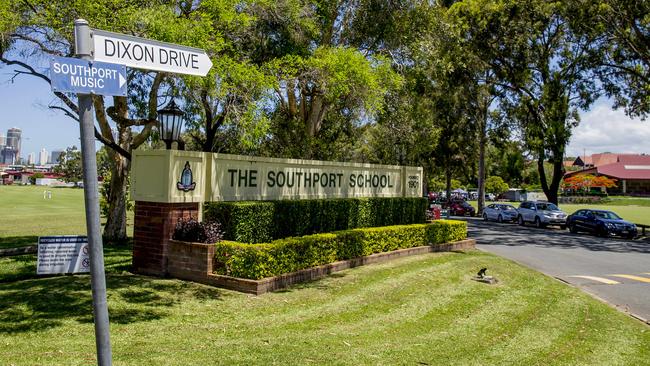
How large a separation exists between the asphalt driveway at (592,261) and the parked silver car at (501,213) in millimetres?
10584

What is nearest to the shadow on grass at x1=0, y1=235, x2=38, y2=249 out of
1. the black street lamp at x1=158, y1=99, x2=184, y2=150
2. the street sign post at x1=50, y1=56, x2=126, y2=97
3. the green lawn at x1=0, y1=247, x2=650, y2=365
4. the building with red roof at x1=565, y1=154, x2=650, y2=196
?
the green lawn at x1=0, y1=247, x2=650, y2=365

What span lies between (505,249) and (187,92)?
13.7m

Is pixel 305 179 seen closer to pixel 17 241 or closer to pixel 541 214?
pixel 17 241

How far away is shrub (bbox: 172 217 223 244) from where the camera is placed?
33.7ft

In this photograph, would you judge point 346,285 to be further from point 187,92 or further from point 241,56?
point 241,56

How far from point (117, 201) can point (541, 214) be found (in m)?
26.4

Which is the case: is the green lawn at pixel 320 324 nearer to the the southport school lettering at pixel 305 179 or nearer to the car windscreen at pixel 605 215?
the the southport school lettering at pixel 305 179

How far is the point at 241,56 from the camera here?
46.2ft

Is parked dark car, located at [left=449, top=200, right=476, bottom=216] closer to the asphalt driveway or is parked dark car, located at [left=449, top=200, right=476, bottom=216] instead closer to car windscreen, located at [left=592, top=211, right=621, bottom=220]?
car windscreen, located at [left=592, top=211, right=621, bottom=220]

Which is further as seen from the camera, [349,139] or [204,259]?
[349,139]

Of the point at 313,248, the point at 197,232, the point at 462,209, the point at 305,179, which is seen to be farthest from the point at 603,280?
the point at 462,209

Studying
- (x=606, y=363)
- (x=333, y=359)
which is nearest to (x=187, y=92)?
(x=333, y=359)

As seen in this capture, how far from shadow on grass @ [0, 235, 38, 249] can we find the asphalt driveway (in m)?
15.0

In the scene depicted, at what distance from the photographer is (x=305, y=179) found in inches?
545
